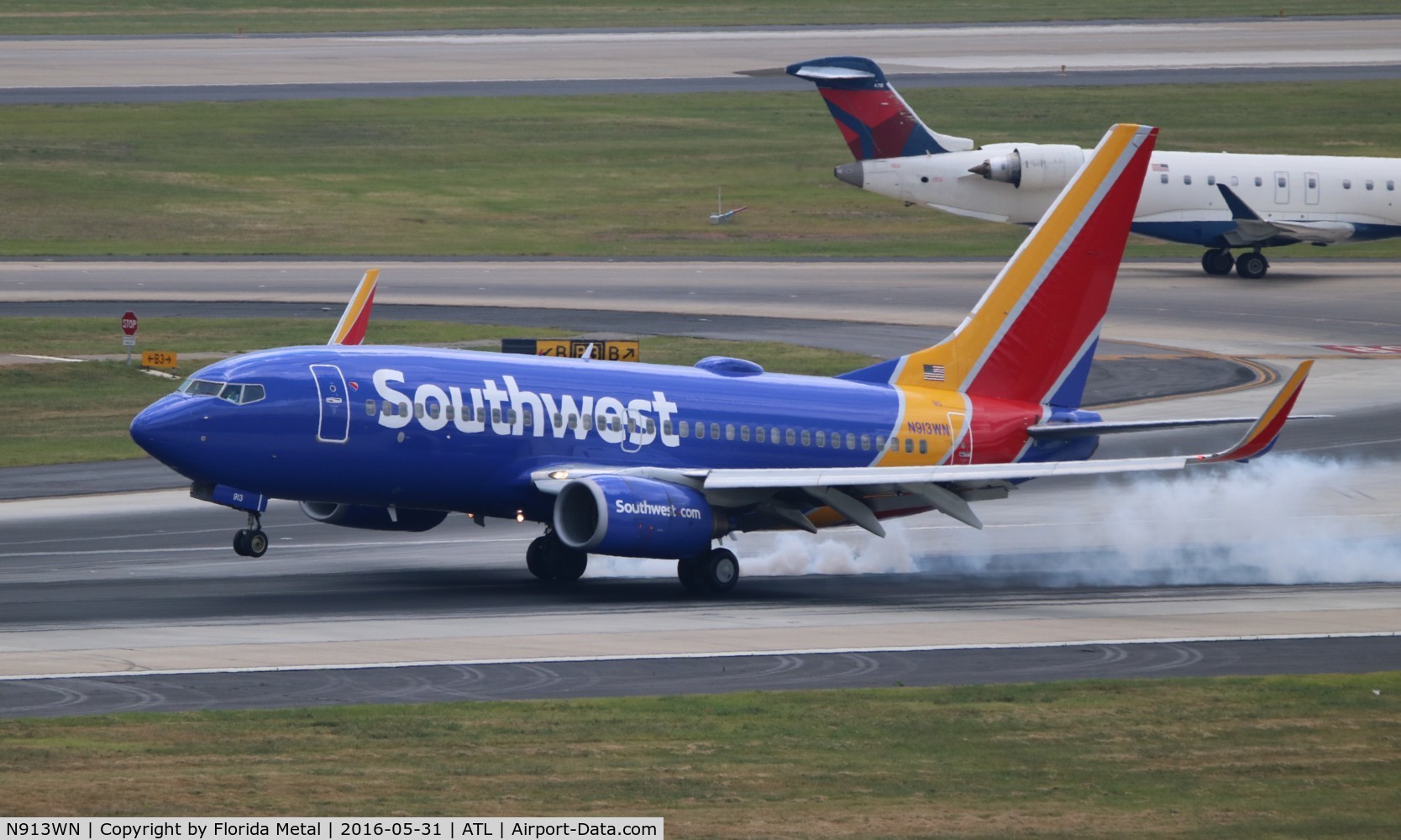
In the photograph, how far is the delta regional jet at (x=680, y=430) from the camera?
3625 centimetres

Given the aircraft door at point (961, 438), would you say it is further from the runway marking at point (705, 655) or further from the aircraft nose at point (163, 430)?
the aircraft nose at point (163, 430)

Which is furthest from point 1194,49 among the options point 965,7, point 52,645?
point 52,645

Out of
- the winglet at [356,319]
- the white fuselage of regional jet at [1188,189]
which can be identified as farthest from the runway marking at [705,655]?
the white fuselage of regional jet at [1188,189]

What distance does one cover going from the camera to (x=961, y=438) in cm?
4284

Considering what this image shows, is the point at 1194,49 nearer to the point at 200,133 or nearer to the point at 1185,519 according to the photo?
the point at 200,133

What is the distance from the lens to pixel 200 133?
121 metres

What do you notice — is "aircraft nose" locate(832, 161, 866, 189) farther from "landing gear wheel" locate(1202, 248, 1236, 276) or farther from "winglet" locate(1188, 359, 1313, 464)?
"winglet" locate(1188, 359, 1313, 464)

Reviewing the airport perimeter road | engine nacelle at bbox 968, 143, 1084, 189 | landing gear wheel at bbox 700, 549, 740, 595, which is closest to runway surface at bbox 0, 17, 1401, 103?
the airport perimeter road

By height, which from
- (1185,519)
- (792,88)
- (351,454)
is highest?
(792,88)

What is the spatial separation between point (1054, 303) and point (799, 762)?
851 inches

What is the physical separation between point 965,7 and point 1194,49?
33171 millimetres

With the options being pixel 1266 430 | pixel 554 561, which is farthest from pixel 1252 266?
pixel 554 561

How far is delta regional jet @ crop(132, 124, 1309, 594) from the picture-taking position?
36250mm

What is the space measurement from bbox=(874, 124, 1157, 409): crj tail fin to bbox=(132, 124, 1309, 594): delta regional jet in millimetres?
41
